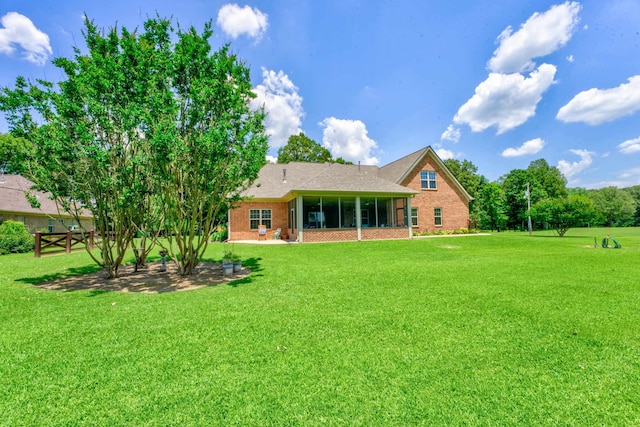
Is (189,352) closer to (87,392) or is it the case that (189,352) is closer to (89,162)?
(87,392)

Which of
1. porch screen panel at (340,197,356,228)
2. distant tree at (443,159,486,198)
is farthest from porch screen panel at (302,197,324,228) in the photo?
distant tree at (443,159,486,198)

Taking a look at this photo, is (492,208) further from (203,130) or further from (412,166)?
(203,130)

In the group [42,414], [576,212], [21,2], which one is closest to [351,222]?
[576,212]

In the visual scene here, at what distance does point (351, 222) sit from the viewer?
82.3 ft

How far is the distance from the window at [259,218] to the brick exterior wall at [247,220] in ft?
0.74

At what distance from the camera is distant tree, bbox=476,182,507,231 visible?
32.1 m

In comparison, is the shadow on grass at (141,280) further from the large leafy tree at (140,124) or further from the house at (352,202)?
the house at (352,202)

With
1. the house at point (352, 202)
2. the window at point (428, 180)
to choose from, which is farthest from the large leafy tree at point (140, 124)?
the window at point (428, 180)

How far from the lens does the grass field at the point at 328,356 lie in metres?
2.34

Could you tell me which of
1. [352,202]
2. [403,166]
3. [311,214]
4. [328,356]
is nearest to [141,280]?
[328,356]

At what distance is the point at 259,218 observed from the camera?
68.8ft

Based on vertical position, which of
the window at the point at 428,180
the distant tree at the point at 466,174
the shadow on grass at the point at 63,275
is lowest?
the shadow on grass at the point at 63,275

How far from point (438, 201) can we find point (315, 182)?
12273mm

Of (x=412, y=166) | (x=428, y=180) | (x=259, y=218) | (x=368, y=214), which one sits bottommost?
(x=259, y=218)
